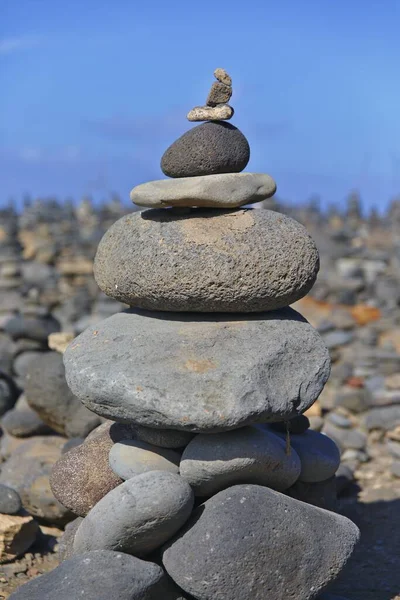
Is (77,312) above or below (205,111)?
below

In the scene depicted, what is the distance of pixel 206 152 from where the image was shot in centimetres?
575

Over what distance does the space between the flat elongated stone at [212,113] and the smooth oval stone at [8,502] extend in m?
3.34

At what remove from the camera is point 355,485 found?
8.77 metres

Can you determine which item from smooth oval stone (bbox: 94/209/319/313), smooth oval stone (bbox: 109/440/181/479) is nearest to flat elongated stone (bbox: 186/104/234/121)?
smooth oval stone (bbox: 94/209/319/313)

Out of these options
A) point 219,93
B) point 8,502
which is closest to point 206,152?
point 219,93

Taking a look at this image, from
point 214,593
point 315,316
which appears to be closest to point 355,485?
point 214,593

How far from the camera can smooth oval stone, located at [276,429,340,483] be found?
20.5 feet

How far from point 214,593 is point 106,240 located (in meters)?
2.61

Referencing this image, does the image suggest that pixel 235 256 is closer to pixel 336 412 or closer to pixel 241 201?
pixel 241 201

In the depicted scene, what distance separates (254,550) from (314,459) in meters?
1.40

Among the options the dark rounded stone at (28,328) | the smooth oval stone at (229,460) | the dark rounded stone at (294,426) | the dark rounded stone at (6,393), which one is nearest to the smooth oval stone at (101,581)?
the smooth oval stone at (229,460)

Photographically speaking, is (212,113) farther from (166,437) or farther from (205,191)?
(166,437)

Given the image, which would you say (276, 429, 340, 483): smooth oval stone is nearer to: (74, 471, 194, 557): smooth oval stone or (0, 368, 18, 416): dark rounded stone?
(74, 471, 194, 557): smooth oval stone

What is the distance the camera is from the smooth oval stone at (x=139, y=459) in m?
5.55
